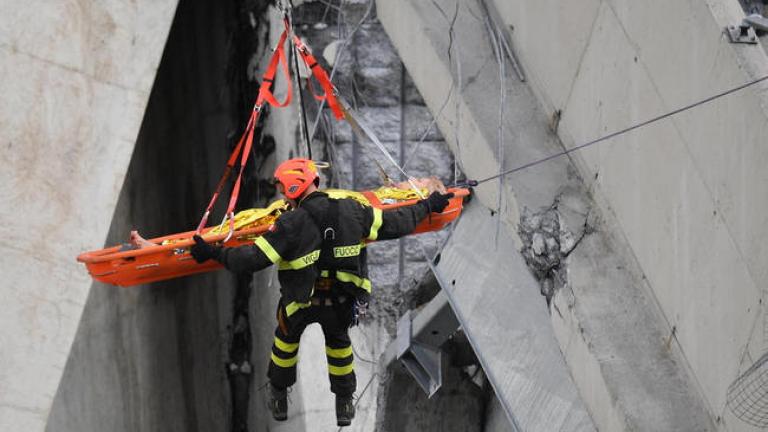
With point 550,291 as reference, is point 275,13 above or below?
above

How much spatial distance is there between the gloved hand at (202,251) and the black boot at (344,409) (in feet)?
4.32

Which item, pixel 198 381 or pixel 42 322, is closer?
pixel 42 322

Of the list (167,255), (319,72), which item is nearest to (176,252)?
(167,255)

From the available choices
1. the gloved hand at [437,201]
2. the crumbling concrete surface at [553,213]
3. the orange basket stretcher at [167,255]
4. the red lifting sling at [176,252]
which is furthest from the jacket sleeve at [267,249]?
the crumbling concrete surface at [553,213]

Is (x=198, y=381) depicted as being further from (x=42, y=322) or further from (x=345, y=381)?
(x=345, y=381)

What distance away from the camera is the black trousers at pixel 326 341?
6.70 m

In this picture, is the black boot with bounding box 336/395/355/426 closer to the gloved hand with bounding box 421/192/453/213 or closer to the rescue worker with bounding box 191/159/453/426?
the rescue worker with bounding box 191/159/453/426

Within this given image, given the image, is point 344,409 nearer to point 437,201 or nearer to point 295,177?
point 437,201

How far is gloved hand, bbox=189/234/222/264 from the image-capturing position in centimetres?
627

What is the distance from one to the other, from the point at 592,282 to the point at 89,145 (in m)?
3.84

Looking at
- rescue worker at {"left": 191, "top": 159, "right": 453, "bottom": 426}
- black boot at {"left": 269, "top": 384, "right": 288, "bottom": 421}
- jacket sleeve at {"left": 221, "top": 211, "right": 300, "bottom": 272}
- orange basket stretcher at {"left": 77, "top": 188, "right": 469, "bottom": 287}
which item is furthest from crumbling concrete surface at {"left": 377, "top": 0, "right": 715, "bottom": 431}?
black boot at {"left": 269, "top": 384, "right": 288, "bottom": 421}

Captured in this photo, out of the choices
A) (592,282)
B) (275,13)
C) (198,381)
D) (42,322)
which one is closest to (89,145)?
(42,322)

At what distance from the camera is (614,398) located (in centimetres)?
541

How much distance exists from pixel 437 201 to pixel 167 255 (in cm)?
143
